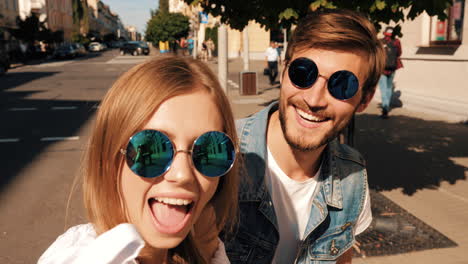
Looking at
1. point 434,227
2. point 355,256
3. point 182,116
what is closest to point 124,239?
point 182,116

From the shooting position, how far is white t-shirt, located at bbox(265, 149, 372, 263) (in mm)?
1952

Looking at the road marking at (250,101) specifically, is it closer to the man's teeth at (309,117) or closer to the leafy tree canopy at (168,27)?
the man's teeth at (309,117)

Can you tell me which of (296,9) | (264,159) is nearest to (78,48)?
(296,9)

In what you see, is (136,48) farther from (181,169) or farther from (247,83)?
(181,169)

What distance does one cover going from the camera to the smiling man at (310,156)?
187 centimetres

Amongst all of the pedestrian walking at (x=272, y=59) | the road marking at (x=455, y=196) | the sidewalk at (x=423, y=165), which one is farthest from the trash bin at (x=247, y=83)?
the road marking at (x=455, y=196)

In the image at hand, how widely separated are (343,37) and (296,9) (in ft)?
6.44

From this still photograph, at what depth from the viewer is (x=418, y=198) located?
4938mm

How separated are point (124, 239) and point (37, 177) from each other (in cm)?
567

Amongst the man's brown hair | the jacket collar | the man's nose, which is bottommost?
the jacket collar

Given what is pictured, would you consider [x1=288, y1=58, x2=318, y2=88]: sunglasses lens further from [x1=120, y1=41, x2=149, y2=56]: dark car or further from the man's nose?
[x1=120, y1=41, x2=149, y2=56]: dark car

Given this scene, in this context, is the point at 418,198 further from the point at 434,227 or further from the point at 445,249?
the point at 445,249

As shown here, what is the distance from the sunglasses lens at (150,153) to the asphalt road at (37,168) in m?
1.16

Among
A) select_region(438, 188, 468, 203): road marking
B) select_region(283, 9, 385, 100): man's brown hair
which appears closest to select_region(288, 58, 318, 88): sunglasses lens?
select_region(283, 9, 385, 100): man's brown hair
